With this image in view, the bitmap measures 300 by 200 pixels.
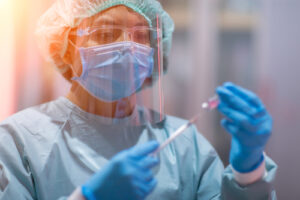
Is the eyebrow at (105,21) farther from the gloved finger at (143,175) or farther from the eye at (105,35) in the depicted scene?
the gloved finger at (143,175)

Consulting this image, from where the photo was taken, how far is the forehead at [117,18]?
Result: 0.83 metres

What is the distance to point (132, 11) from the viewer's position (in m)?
0.86

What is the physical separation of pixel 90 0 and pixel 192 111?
1658 millimetres

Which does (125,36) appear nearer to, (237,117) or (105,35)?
(105,35)

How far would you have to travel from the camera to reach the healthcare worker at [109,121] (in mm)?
806

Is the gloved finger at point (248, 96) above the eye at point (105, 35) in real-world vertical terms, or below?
below

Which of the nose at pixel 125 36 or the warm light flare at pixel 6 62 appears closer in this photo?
the nose at pixel 125 36

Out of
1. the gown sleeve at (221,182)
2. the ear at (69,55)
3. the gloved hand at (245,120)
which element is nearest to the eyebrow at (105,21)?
the ear at (69,55)

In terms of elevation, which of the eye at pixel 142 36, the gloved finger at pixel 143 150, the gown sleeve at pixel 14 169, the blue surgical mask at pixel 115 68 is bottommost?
the gown sleeve at pixel 14 169

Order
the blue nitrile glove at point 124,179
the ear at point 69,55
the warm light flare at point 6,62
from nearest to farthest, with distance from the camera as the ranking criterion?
the blue nitrile glove at point 124,179 → the ear at point 69,55 → the warm light flare at point 6,62

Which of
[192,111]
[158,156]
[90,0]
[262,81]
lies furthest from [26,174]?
[262,81]

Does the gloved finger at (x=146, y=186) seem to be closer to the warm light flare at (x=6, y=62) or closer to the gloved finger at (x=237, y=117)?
the gloved finger at (x=237, y=117)

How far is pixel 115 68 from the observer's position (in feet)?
2.72

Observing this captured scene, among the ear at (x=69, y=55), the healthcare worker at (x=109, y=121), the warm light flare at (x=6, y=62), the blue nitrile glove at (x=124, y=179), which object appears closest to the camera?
the blue nitrile glove at (x=124, y=179)
